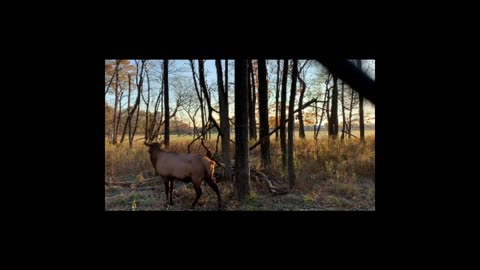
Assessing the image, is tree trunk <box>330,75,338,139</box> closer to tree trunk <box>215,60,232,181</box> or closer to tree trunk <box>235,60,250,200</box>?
tree trunk <box>235,60,250,200</box>

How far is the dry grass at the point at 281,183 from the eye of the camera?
106 inches

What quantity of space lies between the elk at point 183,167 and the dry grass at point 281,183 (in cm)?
14

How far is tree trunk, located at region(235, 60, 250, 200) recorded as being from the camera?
2836mm

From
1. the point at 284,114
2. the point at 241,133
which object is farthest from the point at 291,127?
the point at 241,133

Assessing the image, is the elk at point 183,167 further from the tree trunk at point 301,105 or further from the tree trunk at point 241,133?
the tree trunk at point 301,105

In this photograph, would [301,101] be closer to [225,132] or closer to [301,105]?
[301,105]

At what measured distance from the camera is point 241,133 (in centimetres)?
289

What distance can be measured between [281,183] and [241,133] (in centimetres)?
85

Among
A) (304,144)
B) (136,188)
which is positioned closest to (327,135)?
(304,144)

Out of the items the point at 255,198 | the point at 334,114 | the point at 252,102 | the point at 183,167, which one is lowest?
the point at 255,198
